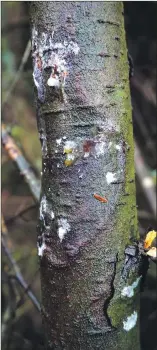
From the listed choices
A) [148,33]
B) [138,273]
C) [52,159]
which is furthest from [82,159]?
[148,33]

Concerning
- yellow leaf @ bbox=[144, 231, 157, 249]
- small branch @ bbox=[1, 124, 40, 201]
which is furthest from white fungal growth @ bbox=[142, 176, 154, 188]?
yellow leaf @ bbox=[144, 231, 157, 249]

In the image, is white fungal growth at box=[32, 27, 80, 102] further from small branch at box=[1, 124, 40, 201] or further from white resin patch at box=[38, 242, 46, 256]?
small branch at box=[1, 124, 40, 201]

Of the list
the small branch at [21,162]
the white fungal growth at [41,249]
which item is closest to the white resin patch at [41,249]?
the white fungal growth at [41,249]

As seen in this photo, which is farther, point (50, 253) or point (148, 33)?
point (148, 33)

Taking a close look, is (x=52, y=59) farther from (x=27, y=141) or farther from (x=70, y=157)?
(x=27, y=141)

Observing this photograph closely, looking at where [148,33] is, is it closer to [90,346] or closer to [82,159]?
[82,159]

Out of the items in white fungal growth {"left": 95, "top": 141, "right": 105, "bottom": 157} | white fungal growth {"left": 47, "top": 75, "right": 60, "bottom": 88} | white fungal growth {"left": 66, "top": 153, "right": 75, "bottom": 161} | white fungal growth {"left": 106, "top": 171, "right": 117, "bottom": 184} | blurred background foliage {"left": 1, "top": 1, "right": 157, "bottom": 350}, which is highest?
white fungal growth {"left": 47, "top": 75, "right": 60, "bottom": 88}

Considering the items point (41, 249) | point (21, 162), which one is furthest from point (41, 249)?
point (21, 162)

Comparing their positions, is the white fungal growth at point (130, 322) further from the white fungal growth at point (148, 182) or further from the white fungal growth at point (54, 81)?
the white fungal growth at point (148, 182)
